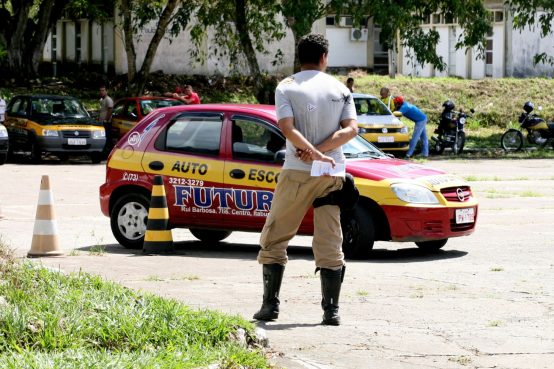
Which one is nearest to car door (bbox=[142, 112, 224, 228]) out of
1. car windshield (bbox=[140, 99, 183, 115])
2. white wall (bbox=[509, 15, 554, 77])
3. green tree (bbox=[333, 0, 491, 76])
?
car windshield (bbox=[140, 99, 183, 115])

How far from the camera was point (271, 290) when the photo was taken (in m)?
9.02

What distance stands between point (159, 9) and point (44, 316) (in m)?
35.2

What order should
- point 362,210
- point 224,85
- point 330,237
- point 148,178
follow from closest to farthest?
1. point 330,237
2. point 362,210
3. point 148,178
4. point 224,85

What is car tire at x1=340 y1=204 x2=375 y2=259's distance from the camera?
1297 centimetres

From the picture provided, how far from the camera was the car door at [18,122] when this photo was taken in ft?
102

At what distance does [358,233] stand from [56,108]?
20.1 meters

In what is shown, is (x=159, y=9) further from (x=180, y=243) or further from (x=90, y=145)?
(x=180, y=243)

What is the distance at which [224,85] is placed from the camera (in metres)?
46.1

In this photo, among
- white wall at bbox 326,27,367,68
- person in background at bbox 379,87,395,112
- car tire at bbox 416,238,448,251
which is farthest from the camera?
white wall at bbox 326,27,367,68

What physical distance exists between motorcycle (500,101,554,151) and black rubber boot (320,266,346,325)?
2616 centimetres

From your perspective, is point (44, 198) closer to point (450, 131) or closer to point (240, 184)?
point (240, 184)

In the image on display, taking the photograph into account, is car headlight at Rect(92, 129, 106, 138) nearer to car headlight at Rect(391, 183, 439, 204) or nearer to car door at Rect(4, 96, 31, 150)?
car door at Rect(4, 96, 31, 150)

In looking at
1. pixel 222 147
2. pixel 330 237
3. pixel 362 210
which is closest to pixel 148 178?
pixel 222 147

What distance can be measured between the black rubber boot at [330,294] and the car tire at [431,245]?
198 inches
